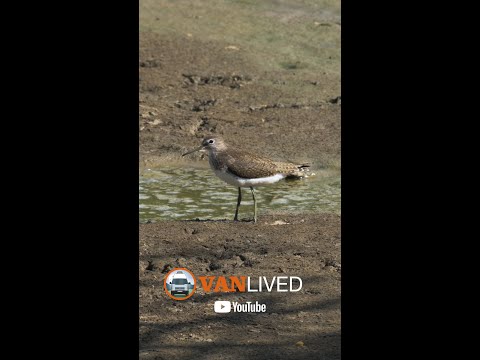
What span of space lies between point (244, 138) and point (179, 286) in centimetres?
477

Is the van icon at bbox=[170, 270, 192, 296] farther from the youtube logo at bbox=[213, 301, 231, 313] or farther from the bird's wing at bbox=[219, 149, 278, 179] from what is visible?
the bird's wing at bbox=[219, 149, 278, 179]

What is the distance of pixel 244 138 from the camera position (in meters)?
10.5

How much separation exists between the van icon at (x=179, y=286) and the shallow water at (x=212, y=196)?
1.90 metres

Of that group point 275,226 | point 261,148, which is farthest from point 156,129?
point 275,226

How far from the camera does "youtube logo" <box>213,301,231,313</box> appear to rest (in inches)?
229

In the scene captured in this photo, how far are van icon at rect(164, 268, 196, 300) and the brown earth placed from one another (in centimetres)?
9

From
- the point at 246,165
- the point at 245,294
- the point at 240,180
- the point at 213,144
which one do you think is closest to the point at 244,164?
the point at 246,165

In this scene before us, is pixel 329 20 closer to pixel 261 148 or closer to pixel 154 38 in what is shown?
pixel 154 38

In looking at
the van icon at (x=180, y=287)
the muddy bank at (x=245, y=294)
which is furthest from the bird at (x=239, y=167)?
the van icon at (x=180, y=287)

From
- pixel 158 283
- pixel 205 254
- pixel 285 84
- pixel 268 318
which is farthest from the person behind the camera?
pixel 285 84

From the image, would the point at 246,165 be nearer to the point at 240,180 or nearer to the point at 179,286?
the point at 240,180

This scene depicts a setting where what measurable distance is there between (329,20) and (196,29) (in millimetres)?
2106
